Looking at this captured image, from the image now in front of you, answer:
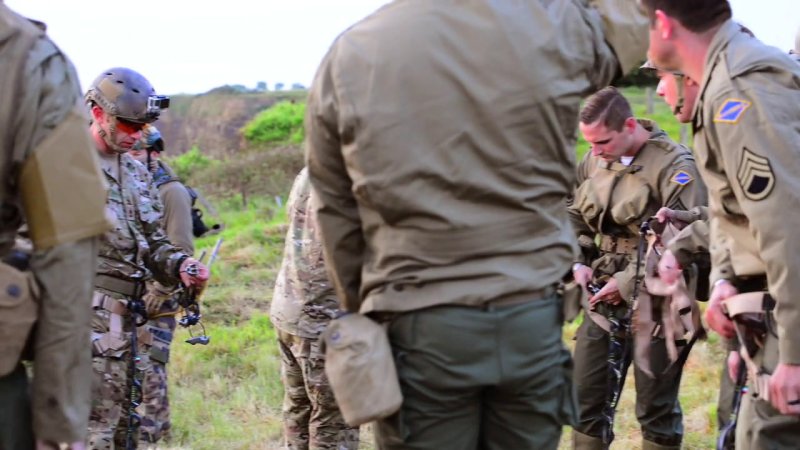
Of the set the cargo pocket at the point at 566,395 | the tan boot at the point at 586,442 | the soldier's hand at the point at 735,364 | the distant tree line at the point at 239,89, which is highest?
the cargo pocket at the point at 566,395

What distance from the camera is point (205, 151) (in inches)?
1294

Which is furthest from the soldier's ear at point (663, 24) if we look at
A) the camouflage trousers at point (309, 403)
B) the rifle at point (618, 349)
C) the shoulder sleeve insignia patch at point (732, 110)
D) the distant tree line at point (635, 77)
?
the camouflage trousers at point (309, 403)

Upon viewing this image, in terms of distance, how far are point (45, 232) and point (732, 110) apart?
2.14 meters

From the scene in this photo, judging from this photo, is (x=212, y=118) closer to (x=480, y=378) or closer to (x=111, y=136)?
(x=111, y=136)

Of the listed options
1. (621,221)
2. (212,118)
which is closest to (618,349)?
(621,221)

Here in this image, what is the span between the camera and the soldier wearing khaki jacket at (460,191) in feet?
9.56

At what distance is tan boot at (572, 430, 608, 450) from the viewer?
19.2 ft

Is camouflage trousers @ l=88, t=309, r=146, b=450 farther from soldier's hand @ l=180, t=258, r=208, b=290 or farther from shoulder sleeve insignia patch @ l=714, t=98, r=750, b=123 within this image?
shoulder sleeve insignia patch @ l=714, t=98, r=750, b=123

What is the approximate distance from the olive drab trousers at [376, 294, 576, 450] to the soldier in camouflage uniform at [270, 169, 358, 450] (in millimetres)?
2284

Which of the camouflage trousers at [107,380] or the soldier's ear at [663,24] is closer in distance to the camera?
the soldier's ear at [663,24]

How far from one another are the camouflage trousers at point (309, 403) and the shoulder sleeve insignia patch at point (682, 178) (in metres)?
2.17

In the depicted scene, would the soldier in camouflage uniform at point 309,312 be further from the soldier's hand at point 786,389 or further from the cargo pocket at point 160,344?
the soldier's hand at point 786,389

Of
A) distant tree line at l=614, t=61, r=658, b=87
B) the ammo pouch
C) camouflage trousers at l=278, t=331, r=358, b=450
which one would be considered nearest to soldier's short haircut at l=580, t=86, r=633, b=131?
distant tree line at l=614, t=61, r=658, b=87

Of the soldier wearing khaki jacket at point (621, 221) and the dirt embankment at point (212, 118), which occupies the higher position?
the soldier wearing khaki jacket at point (621, 221)
